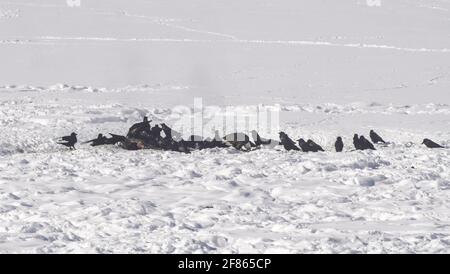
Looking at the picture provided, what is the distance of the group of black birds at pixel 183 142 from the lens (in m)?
11.5

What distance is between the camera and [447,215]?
26.1 feet

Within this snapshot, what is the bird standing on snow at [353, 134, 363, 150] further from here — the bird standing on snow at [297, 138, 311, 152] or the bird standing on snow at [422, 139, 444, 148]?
the bird standing on snow at [422, 139, 444, 148]

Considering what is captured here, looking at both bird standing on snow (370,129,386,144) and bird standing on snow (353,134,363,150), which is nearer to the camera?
bird standing on snow (353,134,363,150)

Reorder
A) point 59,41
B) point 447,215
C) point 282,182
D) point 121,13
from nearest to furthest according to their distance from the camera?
point 447,215
point 282,182
point 59,41
point 121,13

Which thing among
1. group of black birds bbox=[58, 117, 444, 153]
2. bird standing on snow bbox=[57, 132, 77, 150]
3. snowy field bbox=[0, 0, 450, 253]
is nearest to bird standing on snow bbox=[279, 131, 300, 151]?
group of black birds bbox=[58, 117, 444, 153]

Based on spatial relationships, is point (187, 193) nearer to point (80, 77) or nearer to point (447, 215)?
point (447, 215)

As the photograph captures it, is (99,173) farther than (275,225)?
Yes

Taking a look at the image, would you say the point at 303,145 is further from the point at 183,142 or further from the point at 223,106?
the point at 223,106

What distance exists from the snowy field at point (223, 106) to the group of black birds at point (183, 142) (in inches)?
9.3

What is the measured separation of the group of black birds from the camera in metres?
11.5

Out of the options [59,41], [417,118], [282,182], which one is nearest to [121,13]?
[59,41]

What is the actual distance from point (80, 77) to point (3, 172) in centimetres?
863

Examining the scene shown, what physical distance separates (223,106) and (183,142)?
3.71 meters
